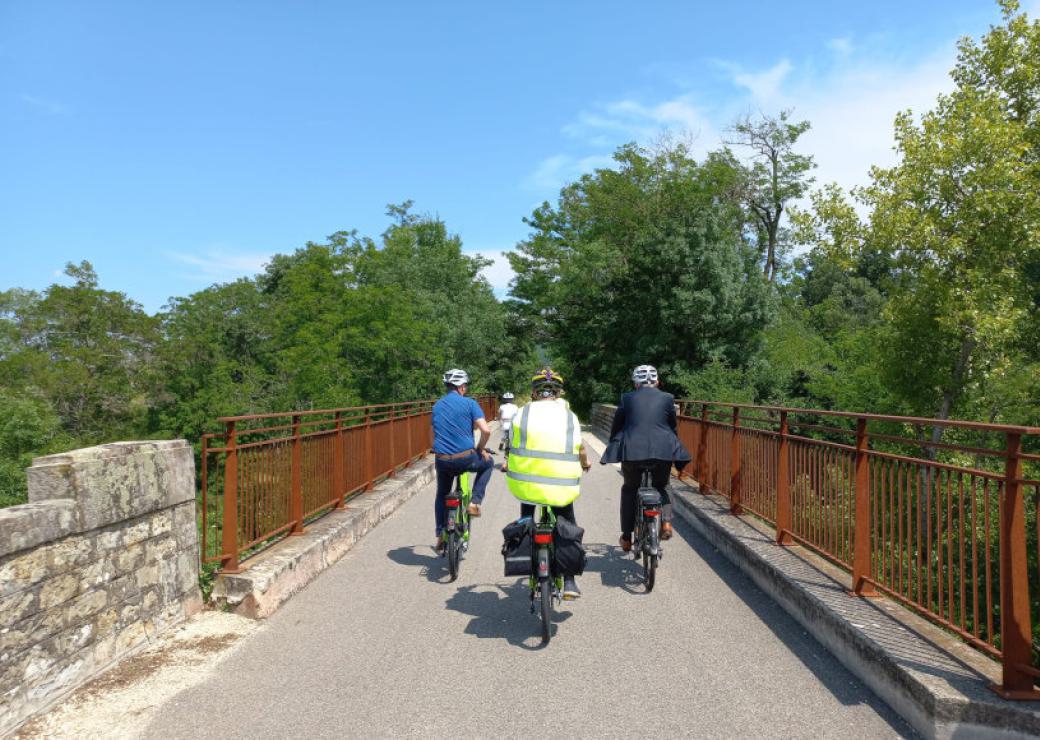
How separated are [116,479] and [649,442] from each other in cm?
388

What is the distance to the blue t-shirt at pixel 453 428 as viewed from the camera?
22.0 feet

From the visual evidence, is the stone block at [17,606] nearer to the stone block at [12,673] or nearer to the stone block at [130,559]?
the stone block at [12,673]

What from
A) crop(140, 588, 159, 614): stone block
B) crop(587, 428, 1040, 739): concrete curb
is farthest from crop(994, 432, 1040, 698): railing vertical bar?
crop(140, 588, 159, 614): stone block

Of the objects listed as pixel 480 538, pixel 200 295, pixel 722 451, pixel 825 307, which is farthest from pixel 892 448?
pixel 825 307

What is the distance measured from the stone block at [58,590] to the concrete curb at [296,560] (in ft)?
4.73

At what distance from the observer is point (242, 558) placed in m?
5.89

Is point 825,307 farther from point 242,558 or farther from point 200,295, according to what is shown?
point 242,558

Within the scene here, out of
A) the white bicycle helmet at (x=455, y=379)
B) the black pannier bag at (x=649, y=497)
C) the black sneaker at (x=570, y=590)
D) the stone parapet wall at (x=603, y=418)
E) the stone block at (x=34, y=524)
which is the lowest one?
the stone parapet wall at (x=603, y=418)

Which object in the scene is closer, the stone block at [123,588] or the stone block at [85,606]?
the stone block at [85,606]

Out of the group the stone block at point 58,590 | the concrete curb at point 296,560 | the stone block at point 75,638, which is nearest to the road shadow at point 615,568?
the concrete curb at point 296,560

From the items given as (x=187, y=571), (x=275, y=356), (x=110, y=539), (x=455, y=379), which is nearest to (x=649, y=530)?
(x=455, y=379)

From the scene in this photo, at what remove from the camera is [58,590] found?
3.88m

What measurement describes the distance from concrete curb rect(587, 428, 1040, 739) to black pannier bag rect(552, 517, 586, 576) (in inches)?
60.8

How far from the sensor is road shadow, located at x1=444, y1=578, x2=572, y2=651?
4922 millimetres
